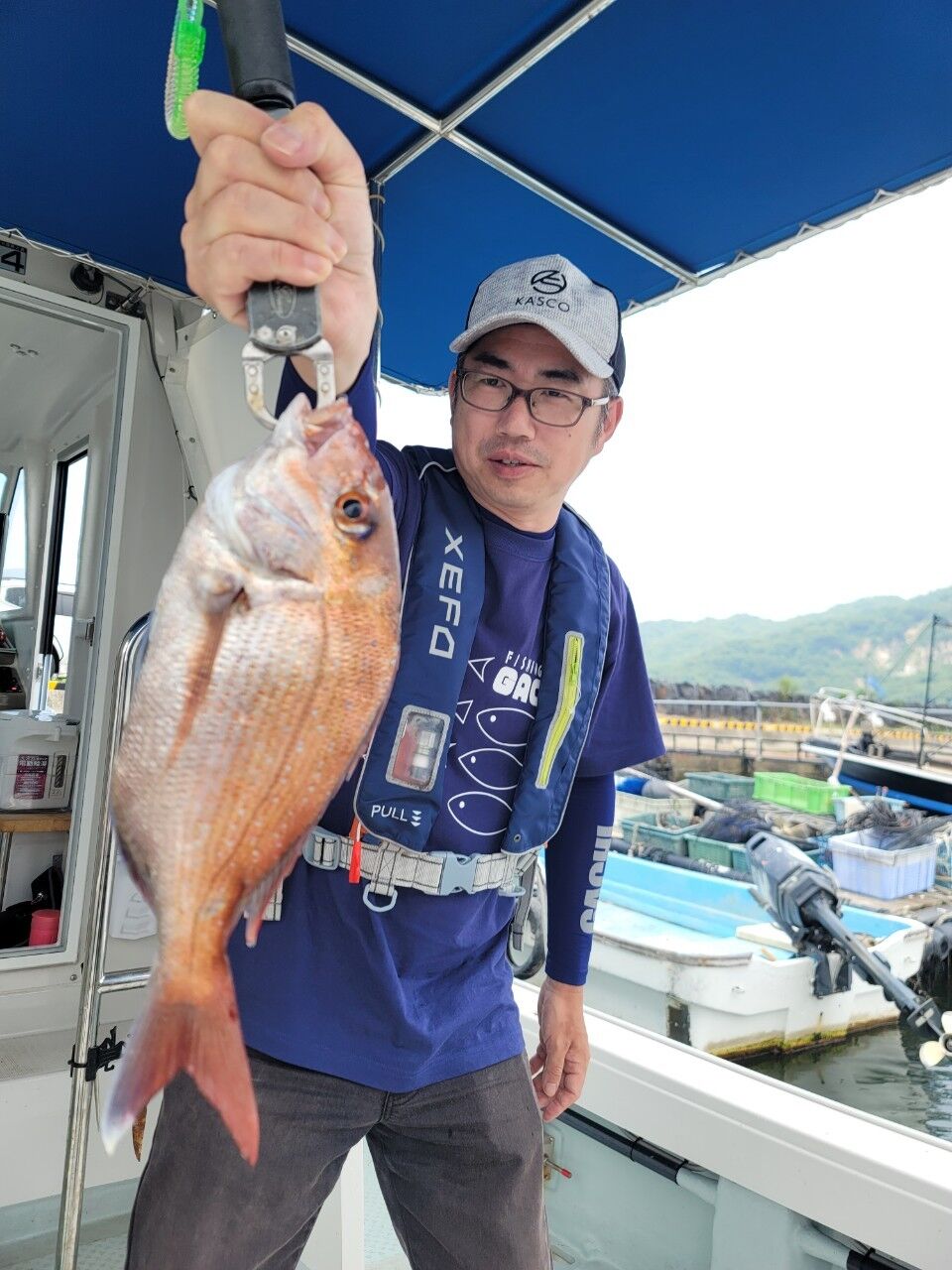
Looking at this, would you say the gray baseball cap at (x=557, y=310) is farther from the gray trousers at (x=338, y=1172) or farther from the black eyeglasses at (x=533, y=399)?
the gray trousers at (x=338, y=1172)

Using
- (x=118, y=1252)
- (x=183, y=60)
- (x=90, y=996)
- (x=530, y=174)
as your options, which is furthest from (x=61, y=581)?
(x=183, y=60)

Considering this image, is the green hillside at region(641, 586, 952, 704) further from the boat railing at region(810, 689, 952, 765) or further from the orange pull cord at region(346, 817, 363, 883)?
the orange pull cord at region(346, 817, 363, 883)

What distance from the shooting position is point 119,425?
11.6 ft

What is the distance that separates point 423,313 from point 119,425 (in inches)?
52.2

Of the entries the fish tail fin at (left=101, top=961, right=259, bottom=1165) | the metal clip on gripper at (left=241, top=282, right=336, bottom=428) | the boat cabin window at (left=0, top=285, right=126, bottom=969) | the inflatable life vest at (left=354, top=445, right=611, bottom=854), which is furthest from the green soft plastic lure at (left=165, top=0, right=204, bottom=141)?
the boat cabin window at (left=0, top=285, right=126, bottom=969)

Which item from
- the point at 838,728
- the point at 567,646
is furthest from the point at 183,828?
the point at 838,728

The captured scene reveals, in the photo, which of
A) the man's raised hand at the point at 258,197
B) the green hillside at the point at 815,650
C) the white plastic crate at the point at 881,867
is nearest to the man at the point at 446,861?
the man's raised hand at the point at 258,197

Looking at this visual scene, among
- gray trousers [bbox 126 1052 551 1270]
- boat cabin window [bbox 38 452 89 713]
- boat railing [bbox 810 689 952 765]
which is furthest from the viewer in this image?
boat railing [bbox 810 689 952 765]

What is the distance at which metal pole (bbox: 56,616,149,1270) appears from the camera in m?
1.96

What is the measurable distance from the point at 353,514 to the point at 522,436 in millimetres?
811

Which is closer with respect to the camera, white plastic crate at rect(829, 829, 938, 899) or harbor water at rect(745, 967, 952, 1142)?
harbor water at rect(745, 967, 952, 1142)

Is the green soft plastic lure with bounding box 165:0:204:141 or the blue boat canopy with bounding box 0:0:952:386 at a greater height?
the blue boat canopy with bounding box 0:0:952:386

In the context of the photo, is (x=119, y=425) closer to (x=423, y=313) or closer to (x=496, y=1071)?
(x=423, y=313)

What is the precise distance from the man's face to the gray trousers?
114 cm
